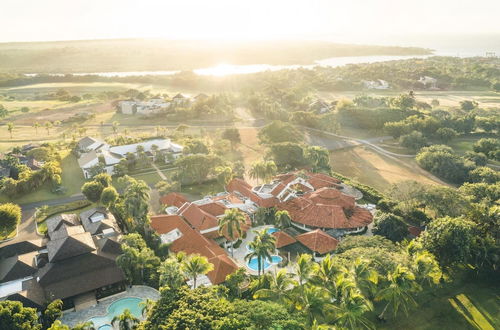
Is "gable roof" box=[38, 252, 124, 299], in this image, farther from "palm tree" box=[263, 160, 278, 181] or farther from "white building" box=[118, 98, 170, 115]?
"white building" box=[118, 98, 170, 115]

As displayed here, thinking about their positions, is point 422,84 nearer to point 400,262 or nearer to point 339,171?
point 339,171

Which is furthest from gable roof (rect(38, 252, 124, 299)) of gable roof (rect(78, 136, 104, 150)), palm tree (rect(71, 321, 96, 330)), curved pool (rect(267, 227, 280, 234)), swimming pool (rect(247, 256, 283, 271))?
gable roof (rect(78, 136, 104, 150))

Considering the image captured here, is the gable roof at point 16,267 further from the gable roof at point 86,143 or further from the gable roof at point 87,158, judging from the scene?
the gable roof at point 86,143

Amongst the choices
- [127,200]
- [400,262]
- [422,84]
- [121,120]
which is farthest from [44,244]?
[422,84]

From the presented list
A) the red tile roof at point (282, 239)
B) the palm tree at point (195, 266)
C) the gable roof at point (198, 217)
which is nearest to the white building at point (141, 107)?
the gable roof at point (198, 217)

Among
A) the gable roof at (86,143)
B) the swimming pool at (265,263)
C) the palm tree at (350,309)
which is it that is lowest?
the swimming pool at (265,263)

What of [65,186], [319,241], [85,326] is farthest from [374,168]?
[85,326]

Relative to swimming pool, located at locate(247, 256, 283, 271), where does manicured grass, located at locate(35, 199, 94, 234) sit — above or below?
above
